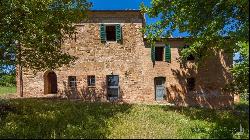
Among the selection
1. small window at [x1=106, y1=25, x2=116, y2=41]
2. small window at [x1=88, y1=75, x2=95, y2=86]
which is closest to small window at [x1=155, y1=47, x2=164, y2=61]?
small window at [x1=106, y1=25, x2=116, y2=41]

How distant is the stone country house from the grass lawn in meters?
7.63

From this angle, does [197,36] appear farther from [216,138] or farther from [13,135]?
[13,135]

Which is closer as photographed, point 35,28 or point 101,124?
point 101,124

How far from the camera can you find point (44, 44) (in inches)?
827

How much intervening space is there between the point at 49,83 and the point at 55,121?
56.8 feet

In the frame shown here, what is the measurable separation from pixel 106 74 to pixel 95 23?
4.38 metres

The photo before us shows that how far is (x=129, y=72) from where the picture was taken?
3266 centimetres

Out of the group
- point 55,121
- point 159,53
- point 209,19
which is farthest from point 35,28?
point 159,53

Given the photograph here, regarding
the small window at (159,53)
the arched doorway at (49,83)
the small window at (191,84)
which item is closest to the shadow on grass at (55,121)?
the arched doorway at (49,83)

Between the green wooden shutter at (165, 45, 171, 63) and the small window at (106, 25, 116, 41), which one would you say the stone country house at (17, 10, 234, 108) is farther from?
the small window at (106, 25, 116, 41)

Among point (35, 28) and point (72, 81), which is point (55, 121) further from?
point (72, 81)

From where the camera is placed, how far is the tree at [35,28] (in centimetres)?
1948

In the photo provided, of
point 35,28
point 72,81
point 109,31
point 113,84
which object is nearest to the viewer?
point 35,28

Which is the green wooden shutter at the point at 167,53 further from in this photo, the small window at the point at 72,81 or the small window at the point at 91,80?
the small window at the point at 72,81
